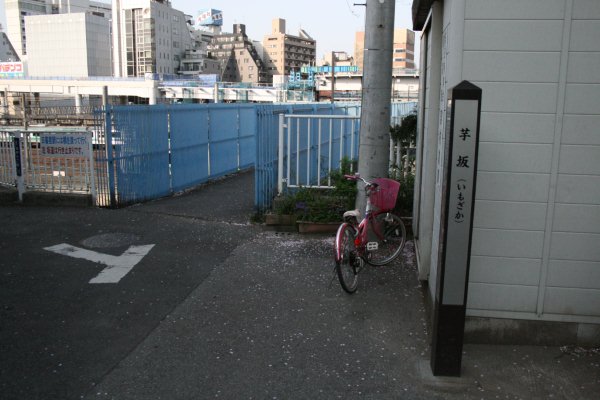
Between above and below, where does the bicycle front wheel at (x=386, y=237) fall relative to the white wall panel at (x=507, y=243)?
below

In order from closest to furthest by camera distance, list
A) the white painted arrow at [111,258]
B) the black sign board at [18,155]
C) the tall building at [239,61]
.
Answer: the white painted arrow at [111,258]
the black sign board at [18,155]
the tall building at [239,61]

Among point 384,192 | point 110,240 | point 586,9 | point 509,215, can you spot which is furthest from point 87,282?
point 586,9

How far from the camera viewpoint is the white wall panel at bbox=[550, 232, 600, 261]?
13.8 ft

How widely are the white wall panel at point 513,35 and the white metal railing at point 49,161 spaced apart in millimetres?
7714

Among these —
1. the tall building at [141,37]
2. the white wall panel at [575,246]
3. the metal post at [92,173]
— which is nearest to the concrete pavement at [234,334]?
the white wall panel at [575,246]

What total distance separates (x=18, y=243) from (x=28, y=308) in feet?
9.25

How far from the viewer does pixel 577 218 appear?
419 cm

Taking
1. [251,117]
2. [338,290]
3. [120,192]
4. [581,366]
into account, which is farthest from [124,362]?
[251,117]

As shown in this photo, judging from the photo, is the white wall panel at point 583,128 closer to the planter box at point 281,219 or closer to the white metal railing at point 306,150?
the white metal railing at point 306,150

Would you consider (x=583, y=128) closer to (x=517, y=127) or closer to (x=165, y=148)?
(x=517, y=127)

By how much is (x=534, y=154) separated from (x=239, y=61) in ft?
503

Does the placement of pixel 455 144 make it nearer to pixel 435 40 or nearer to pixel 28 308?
pixel 435 40

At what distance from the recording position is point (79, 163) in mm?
10188

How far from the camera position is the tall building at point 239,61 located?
5842 inches
